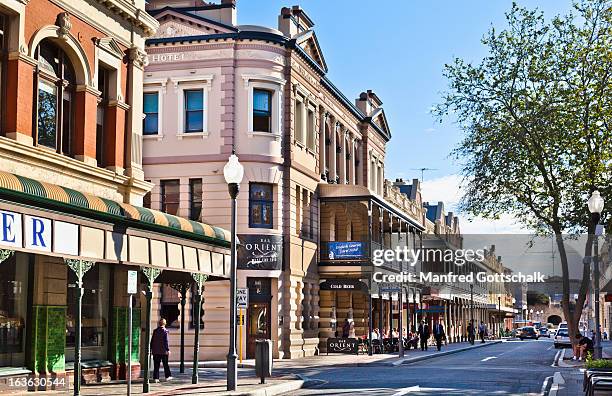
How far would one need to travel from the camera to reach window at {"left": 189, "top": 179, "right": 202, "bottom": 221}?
37.3 metres

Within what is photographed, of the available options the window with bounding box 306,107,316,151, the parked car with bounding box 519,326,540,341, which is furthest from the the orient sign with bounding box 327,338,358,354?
the parked car with bounding box 519,326,540,341

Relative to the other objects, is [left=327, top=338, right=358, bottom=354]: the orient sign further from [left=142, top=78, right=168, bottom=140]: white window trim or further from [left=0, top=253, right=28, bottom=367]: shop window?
[left=0, top=253, right=28, bottom=367]: shop window

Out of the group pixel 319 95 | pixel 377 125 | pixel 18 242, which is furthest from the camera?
pixel 377 125

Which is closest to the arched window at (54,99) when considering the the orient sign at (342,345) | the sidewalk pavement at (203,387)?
the sidewalk pavement at (203,387)

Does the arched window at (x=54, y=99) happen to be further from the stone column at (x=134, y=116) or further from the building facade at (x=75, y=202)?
the stone column at (x=134, y=116)

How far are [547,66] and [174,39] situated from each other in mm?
15364

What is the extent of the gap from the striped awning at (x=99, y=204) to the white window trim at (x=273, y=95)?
503 inches

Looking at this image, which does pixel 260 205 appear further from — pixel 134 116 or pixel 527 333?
pixel 527 333

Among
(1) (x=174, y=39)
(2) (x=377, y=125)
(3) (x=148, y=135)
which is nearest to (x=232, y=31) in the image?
(1) (x=174, y=39)

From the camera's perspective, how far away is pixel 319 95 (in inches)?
1687

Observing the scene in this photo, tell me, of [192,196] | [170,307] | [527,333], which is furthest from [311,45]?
[527,333]

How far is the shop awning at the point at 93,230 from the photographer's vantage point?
613 inches

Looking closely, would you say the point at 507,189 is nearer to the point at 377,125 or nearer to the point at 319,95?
the point at 319,95

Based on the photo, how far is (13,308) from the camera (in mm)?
19188
